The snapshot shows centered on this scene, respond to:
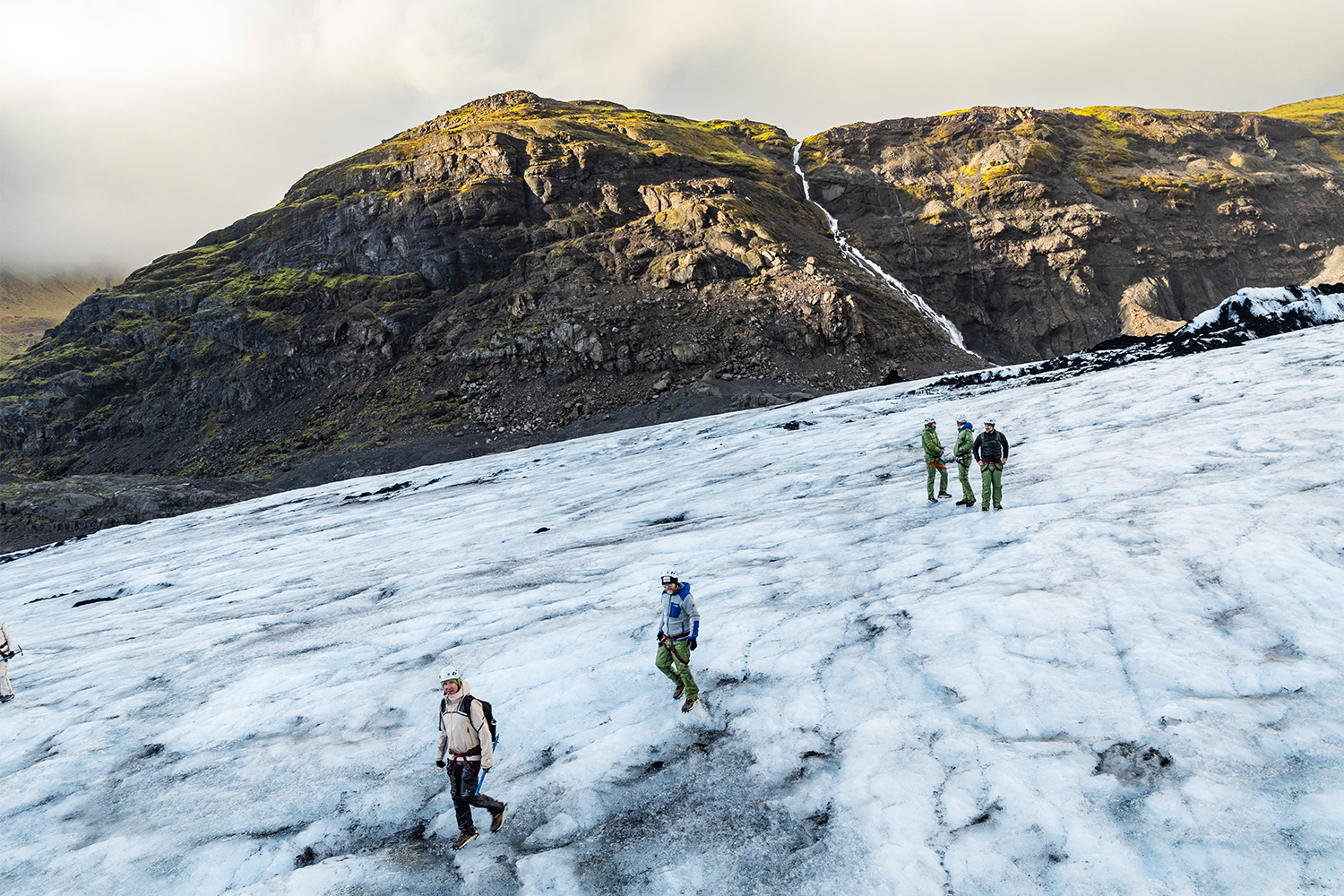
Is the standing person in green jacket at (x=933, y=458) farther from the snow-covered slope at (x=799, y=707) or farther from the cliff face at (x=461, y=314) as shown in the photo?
the cliff face at (x=461, y=314)

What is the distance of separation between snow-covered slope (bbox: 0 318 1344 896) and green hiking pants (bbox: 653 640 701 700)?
475 mm

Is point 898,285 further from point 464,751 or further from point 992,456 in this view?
point 464,751

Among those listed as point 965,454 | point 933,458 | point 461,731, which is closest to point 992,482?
point 965,454

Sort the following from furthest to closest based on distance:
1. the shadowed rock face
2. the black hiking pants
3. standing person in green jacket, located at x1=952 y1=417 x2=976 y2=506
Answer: the shadowed rock face, standing person in green jacket, located at x1=952 y1=417 x2=976 y2=506, the black hiking pants

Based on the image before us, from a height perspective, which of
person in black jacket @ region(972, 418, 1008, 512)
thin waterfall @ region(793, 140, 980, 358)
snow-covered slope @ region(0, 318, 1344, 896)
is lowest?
snow-covered slope @ region(0, 318, 1344, 896)

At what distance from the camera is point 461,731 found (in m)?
6.78

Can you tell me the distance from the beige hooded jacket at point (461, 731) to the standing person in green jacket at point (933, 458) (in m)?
11.8

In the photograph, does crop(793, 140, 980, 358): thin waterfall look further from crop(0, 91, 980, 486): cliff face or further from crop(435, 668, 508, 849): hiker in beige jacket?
crop(435, 668, 508, 849): hiker in beige jacket

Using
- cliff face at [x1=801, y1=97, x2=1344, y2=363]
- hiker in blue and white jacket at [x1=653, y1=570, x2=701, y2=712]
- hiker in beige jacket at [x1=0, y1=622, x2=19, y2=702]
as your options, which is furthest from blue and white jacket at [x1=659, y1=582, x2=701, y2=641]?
cliff face at [x1=801, y1=97, x2=1344, y2=363]

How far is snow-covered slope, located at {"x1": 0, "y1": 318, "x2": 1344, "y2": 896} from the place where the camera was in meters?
6.01

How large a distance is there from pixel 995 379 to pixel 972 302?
174ft

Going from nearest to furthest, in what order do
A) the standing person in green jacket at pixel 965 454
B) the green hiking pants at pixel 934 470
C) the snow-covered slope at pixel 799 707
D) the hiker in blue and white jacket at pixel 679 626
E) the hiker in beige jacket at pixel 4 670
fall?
the snow-covered slope at pixel 799 707, the hiker in blue and white jacket at pixel 679 626, the hiker in beige jacket at pixel 4 670, the standing person in green jacket at pixel 965 454, the green hiking pants at pixel 934 470

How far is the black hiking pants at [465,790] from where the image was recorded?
6727 millimetres

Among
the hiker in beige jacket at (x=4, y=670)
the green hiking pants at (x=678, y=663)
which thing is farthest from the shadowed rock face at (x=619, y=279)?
the green hiking pants at (x=678, y=663)
